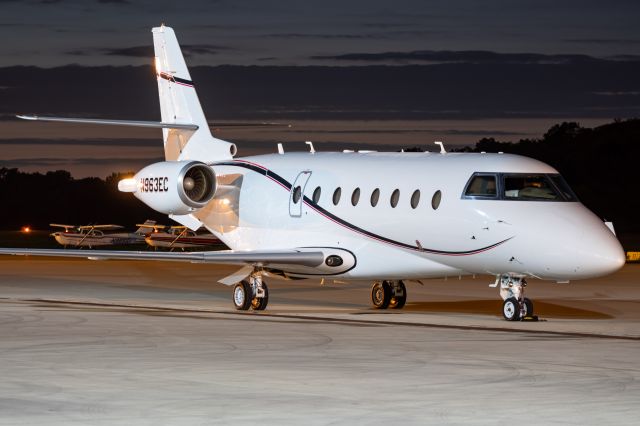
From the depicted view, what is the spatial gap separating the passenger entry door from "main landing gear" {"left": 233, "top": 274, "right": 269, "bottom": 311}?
1.70 metres

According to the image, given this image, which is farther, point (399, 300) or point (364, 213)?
point (399, 300)

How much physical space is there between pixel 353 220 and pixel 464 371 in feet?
33.1

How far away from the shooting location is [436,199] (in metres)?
22.8

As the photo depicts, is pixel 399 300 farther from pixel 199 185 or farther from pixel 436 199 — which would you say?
pixel 199 185

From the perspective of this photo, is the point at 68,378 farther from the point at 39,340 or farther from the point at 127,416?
the point at 39,340

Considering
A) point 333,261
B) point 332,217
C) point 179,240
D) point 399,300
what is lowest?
point 399,300

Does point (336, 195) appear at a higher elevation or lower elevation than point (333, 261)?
higher

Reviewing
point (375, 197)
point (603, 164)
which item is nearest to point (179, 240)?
point (375, 197)

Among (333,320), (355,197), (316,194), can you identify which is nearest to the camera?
(333,320)

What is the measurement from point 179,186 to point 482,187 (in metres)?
6.70

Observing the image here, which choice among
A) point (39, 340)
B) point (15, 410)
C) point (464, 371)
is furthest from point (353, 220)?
point (15, 410)

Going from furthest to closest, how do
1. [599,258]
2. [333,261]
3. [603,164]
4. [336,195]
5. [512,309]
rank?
[603,164] → [336,195] → [333,261] → [512,309] → [599,258]

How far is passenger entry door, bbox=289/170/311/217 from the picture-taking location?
25.8 m

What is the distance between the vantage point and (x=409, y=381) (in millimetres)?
13562
